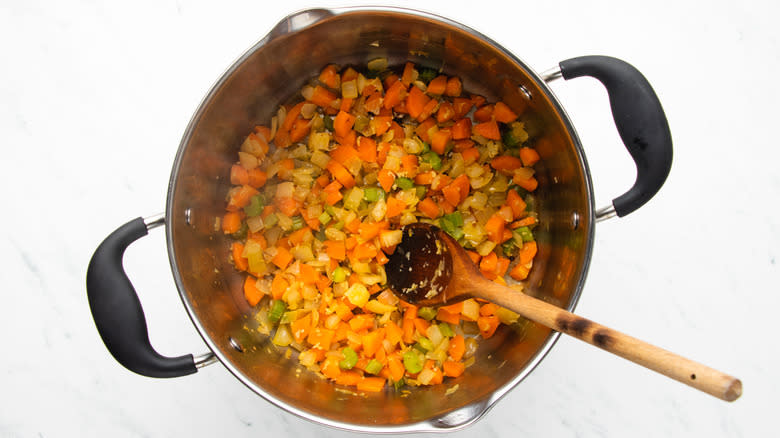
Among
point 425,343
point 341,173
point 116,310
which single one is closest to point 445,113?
point 341,173

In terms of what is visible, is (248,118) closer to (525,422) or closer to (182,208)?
(182,208)

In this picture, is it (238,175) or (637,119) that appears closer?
(637,119)

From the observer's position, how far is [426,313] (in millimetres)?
1772

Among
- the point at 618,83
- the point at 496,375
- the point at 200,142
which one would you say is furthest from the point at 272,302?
the point at 618,83

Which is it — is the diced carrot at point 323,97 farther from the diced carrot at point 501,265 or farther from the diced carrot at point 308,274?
the diced carrot at point 501,265

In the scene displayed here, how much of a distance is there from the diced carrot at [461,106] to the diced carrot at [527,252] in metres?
0.48

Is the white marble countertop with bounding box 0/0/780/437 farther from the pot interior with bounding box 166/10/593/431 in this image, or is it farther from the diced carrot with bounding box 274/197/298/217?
the diced carrot with bounding box 274/197/298/217

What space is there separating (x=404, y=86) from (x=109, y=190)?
106cm

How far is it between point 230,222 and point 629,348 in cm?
125

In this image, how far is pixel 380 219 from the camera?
175 centimetres

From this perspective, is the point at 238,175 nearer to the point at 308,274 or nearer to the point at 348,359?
the point at 308,274

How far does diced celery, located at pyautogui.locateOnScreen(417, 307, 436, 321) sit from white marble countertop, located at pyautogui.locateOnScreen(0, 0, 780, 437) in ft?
1.28

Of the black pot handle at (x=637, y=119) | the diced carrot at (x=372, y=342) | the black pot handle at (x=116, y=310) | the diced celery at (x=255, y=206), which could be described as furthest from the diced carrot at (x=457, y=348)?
the black pot handle at (x=116, y=310)

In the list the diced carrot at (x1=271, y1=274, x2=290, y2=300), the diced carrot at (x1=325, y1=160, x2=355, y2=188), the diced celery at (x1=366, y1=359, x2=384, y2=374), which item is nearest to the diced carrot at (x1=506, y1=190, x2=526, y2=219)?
the diced carrot at (x1=325, y1=160, x2=355, y2=188)
